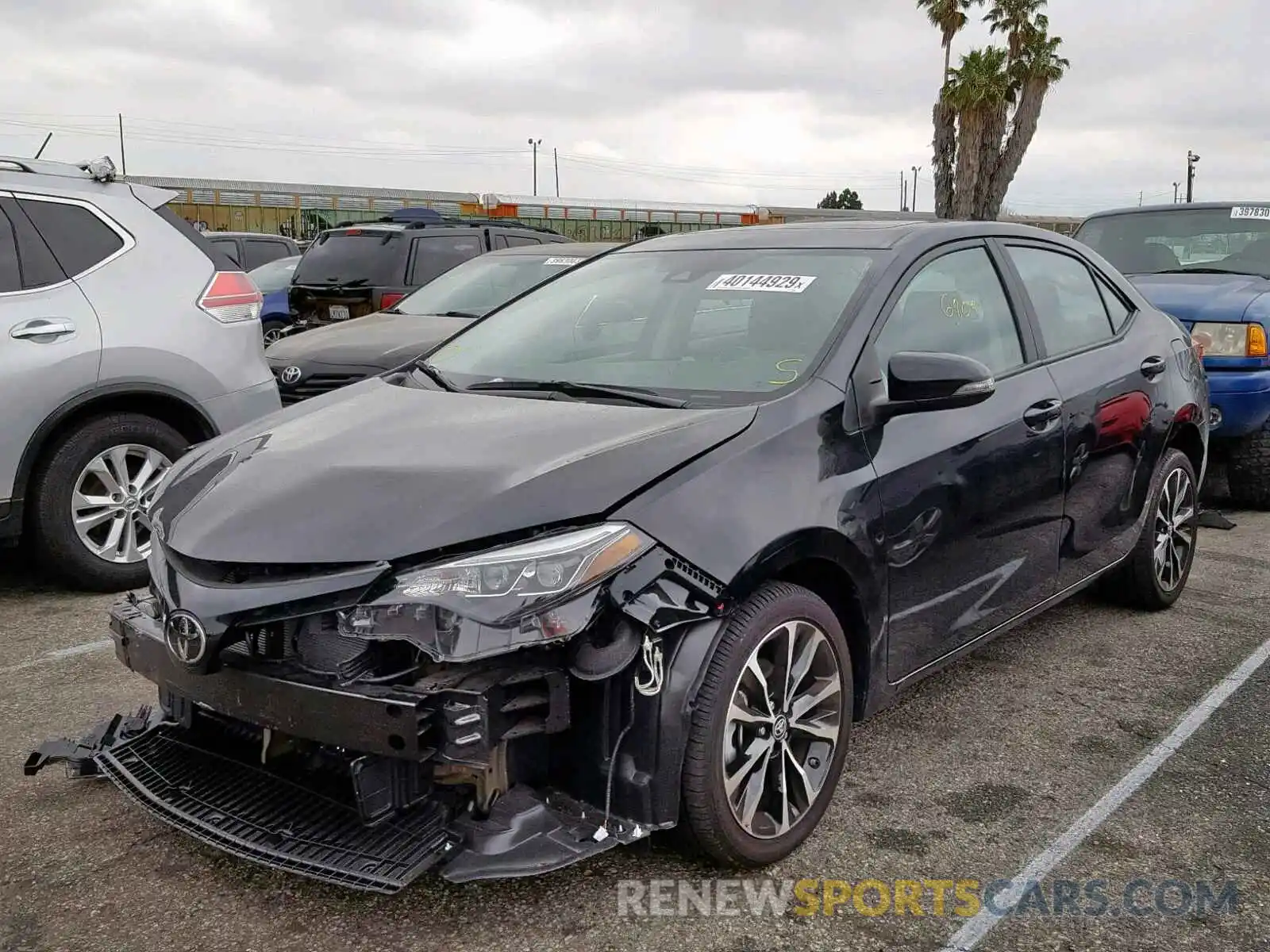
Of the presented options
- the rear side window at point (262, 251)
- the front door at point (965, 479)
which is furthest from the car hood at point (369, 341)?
the rear side window at point (262, 251)

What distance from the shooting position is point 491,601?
7.70ft

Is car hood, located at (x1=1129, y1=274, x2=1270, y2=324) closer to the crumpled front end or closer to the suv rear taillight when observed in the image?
the suv rear taillight

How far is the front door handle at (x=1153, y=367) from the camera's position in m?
4.41

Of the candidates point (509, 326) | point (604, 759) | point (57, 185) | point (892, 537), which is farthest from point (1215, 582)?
point (57, 185)

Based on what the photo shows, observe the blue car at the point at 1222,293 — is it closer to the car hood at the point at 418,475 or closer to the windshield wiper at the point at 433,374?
the windshield wiper at the point at 433,374

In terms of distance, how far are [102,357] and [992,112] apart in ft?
120

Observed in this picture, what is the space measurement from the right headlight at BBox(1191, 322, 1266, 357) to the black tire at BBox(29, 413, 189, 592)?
18.5ft

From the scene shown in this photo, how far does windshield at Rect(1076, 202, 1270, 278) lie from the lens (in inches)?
301

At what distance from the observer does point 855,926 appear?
2.60 meters

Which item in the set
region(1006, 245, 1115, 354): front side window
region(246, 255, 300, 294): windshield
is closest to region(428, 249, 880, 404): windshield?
region(1006, 245, 1115, 354): front side window

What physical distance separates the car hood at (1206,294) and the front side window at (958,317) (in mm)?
3200

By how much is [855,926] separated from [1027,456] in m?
1.64

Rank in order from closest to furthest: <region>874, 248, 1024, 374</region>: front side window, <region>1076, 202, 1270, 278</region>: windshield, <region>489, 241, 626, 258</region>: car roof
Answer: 1. <region>874, 248, 1024, 374</region>: front side window
2. <region>1076, 202, 1270, 278</region>: windshield
3. <region>489, 241, 626, 258</region>: car roof

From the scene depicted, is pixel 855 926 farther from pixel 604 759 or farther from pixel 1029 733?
pixel 1029 733
